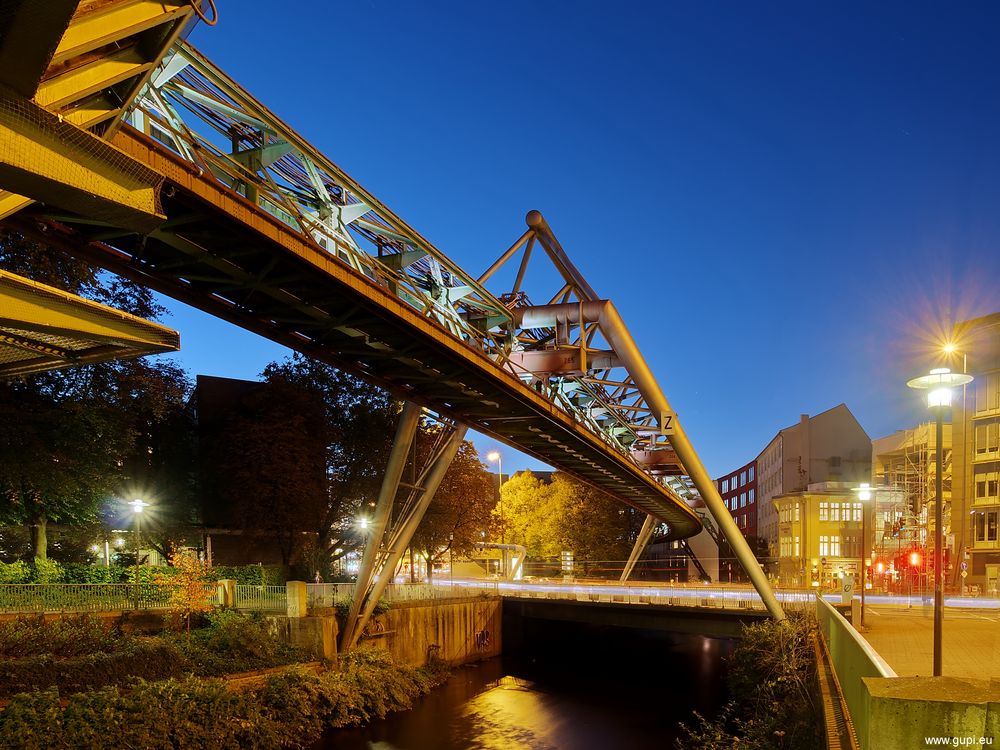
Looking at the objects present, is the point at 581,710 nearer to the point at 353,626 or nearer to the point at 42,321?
the point at 353,626

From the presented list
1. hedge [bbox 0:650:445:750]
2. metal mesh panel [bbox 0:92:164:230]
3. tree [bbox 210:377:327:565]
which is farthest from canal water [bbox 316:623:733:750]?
metal mesh panel [bbox 0:92:164:230]

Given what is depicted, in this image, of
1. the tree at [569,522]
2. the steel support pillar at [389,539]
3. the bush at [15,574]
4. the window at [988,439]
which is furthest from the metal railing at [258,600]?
the window at [988,439]

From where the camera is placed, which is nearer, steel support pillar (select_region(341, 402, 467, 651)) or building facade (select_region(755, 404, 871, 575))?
steel support pillar (select_region(341, 402, 467, 651))

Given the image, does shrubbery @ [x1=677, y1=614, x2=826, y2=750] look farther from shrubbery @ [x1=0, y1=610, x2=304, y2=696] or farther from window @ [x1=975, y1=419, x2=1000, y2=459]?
window @ [x1=975, y1=419, x2=1000, y2=459]

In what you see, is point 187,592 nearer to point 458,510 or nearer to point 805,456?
point 458,510

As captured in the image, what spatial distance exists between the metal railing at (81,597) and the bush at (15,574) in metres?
1.92

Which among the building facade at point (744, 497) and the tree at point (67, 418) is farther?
the building facade at point (744, 497)

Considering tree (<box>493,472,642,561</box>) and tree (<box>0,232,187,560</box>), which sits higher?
tree (<box>0,232,187,560</box>)

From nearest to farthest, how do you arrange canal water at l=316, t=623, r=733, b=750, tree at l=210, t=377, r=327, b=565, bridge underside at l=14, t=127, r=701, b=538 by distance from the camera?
bridge underside at l=14, t=127, r=701, b=538 < canal water at l=316, t=623, r=733, b=750 < tree at l=210, t=377, r=327, b=565

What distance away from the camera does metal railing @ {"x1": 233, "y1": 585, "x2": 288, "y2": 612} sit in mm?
25328

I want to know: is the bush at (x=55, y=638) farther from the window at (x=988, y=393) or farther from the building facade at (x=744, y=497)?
the building facade at (x=744, y=497)

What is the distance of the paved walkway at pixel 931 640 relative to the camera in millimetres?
16156

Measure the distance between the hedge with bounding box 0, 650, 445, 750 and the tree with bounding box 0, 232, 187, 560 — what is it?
32.8 feet

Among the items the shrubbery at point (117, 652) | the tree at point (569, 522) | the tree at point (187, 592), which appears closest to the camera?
the shrubbery at point (117, 652)
